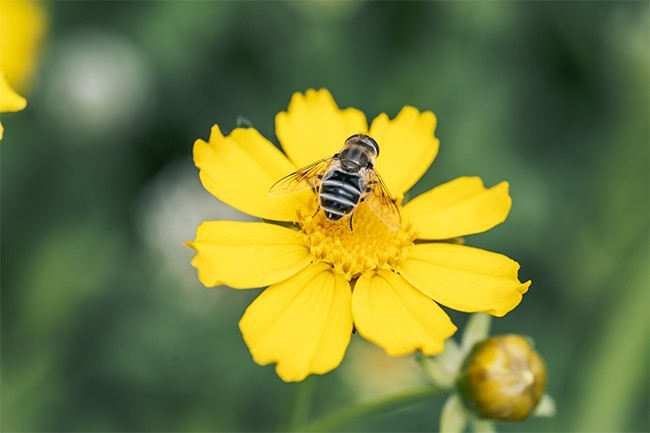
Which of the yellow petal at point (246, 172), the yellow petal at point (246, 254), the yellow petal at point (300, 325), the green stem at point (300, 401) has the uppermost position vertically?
the yellow petal at point (246, 172)

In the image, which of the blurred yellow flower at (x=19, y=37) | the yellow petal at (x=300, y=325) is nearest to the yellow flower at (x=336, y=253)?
the yellow petal at (x=300, y=325)

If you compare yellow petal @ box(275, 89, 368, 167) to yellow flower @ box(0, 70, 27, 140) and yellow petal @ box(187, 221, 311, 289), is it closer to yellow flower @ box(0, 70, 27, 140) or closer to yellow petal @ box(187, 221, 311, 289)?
yellow petal @ box(187, 221, 311, 289)

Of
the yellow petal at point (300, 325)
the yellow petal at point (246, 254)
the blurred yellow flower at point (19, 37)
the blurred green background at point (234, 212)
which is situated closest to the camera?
the yellow petal at point (300, 325)

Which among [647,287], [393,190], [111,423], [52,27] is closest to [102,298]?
[111,423]

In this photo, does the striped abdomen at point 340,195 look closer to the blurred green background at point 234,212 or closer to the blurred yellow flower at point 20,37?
the blurred green background at point 234,212

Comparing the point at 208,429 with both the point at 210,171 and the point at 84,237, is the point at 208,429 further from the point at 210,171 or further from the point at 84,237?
the point at 210,171

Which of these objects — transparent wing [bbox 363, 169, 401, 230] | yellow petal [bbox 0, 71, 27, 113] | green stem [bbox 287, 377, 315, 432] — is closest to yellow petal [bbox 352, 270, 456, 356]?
transparent wing [bbox 363, 169, 401, 230]

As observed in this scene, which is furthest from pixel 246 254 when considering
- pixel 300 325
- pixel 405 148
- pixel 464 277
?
pixel 405 148

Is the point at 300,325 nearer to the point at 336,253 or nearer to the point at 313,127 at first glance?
the point at 336,253
